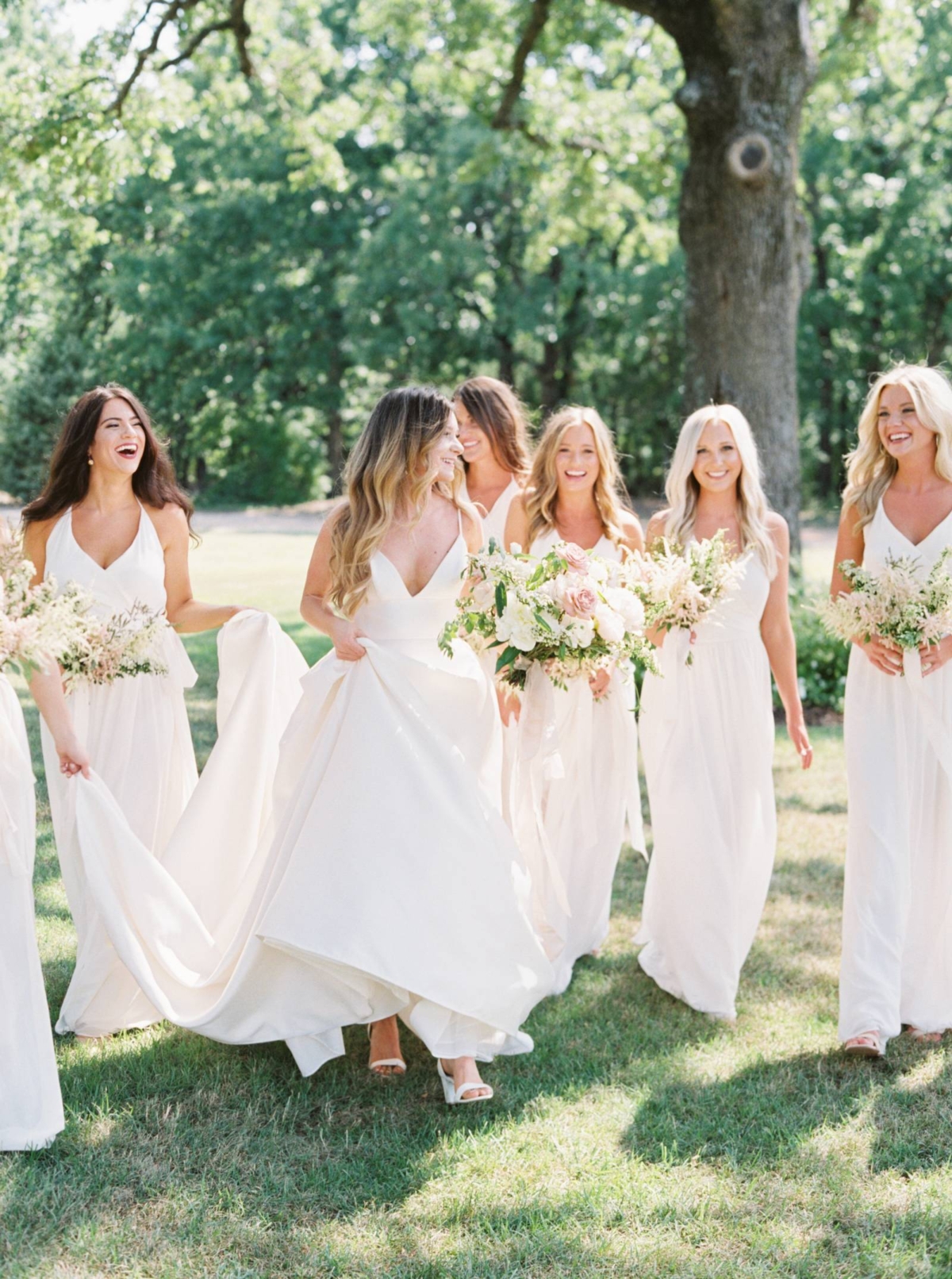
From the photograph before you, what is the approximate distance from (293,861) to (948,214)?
119ft

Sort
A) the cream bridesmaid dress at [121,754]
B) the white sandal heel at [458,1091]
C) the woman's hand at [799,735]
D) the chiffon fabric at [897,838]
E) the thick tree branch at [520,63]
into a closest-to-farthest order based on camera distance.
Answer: the white sandal heel at [458,1091]
the chiffon fabric at [897,838]
the cream bridesmaid dress at [121,754]
the woman's hand at [799,735]
the thick tree branch at [520,63]

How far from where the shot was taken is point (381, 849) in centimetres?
442

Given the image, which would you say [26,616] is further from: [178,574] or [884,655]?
[884,655]

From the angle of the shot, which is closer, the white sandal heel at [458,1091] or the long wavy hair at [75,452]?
the white sandal heel at [458,1091]

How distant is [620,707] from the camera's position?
6.12 metres

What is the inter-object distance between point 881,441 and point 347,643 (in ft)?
8.43

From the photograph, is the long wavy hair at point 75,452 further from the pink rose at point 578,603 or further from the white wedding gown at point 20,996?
the pink rose at point 578,603

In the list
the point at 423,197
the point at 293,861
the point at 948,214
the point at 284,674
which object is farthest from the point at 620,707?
the point at 948,214

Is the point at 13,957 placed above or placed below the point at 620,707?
below

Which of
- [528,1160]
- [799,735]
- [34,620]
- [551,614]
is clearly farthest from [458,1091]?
[799,735]

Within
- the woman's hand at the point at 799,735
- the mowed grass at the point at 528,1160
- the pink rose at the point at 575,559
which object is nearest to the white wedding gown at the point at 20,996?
the mowed grass at the point at 528,1160

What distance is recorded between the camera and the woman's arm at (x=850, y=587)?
16.9ft

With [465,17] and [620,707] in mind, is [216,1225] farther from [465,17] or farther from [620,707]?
[465,17]

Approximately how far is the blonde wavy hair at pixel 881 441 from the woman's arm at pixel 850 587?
0.05 meters
